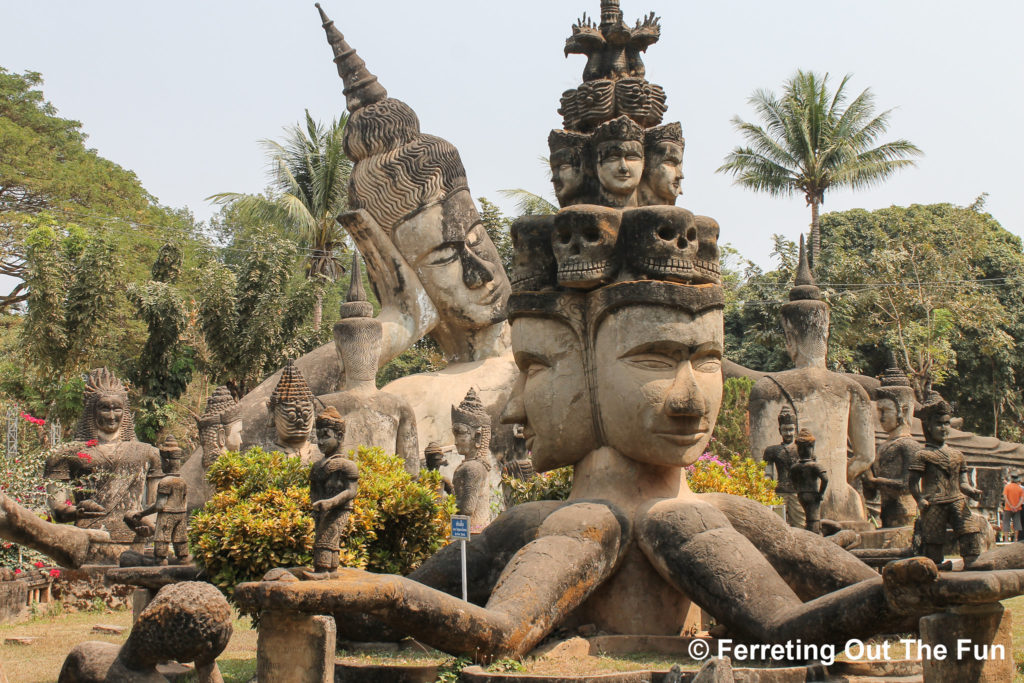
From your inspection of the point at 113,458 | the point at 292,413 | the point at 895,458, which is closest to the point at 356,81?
the point at 113,458

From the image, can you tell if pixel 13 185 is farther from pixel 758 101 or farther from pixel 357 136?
pixel 758 101

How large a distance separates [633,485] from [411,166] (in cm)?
971

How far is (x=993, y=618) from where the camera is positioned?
199 inches

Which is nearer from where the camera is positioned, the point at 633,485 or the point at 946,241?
the point at 633,485

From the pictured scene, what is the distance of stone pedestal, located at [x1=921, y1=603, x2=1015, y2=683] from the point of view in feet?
16.4

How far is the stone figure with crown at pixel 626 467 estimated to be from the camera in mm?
6281

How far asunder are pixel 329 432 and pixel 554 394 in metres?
1.64

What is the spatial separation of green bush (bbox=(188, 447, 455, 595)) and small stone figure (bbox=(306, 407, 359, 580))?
116 centimetres

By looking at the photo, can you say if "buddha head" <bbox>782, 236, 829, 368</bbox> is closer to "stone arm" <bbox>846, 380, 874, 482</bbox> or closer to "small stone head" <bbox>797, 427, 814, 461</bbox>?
"stone arm" <bbox>846, 380, 874, 482</bbox>

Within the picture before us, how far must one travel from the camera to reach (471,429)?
13.4 meters

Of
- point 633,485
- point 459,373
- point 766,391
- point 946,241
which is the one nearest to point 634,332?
point 633,485

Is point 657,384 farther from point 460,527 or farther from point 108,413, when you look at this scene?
point 108,413

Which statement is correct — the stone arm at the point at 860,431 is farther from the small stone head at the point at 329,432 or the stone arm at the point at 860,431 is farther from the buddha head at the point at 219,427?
the small stone head at the point at 329,432

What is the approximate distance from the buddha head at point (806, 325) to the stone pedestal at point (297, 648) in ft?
28.5
